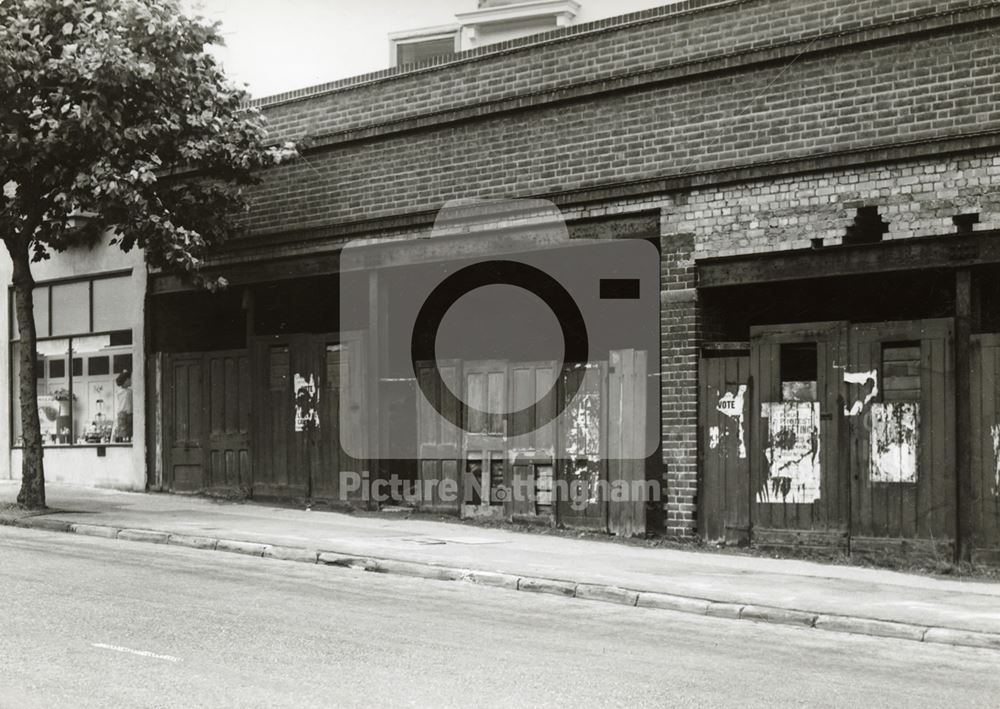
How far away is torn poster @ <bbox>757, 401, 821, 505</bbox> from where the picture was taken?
14391 mm

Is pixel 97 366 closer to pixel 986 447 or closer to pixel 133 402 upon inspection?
pixel 133 402

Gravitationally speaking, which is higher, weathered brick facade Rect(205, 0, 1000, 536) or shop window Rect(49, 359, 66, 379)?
weathered brick facade Rect(205, 0, 1000, 536)

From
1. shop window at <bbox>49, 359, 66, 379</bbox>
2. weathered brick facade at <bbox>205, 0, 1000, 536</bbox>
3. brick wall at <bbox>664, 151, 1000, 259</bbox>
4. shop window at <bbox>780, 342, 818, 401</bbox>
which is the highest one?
weathered brick facade at <bbox>205, 0, 1000, 536</bbox>

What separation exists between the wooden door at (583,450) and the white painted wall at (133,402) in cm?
814

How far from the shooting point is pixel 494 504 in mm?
17438

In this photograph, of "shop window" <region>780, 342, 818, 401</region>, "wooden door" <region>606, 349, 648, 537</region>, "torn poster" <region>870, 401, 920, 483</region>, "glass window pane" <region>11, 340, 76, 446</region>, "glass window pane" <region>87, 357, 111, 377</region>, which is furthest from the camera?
"glass window pane" <region>11, 340, 76, 446</region>

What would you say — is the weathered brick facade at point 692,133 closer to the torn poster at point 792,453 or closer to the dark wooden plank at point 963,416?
the dark wooden plank at point 963,416

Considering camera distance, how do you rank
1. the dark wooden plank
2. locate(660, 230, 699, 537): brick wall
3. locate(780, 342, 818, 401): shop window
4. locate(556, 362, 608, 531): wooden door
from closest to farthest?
1. the dark wooden plank
2. locate(780, 342, 818, 401): shop window
3. locate(660, 230, 699, 537): brick wall
4. locate(556, 362, 608, 531): wooden door

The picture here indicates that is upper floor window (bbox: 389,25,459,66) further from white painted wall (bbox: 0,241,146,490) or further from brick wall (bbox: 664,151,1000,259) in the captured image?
brick wall (bbox: 664,151,1000,259)

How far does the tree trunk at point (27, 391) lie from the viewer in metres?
17.9

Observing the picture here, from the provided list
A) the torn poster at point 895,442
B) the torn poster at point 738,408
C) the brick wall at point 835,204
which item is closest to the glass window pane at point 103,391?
the brick wall at point 835,204

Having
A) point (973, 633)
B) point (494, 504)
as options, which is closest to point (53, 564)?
point (494, 504)

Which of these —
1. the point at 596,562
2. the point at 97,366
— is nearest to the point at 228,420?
the point at 97,366

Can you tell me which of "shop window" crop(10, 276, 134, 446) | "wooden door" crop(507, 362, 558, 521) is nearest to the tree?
"shop window" crop(10, 276, 134, 446)
